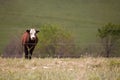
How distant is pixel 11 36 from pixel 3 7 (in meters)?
22.2

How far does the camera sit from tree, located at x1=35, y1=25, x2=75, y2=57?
209 ft

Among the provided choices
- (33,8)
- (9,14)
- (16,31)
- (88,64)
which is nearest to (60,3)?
(33,8)

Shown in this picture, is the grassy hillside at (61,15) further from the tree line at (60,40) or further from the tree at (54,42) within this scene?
the tree line at (60,40)

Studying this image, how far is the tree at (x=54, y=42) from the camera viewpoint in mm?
63688

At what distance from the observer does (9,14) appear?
9031cm

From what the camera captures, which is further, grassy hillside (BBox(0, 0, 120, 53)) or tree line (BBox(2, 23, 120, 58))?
grassy hillside (BBox(0, 0, 120, 53))

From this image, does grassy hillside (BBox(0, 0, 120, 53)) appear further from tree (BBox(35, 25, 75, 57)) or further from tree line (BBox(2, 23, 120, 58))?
tree line (BBox(2, 23, 120, 58))

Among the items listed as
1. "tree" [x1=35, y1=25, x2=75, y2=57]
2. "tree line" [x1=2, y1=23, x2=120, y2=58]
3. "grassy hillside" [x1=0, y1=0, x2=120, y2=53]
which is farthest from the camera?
"grassy hillside" [x1=0, y1=0, x2=120, y2=53]

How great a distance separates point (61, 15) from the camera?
91.8 m

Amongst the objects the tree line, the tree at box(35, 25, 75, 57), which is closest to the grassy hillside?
the tree at box(35, 25, 75, 57)

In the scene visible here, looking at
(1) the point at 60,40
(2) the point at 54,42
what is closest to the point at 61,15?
(1) the point at 60,40

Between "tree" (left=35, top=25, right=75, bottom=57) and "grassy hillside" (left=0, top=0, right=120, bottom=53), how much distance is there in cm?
444

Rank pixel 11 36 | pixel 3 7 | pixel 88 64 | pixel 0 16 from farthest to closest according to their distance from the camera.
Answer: pixel 3 7, pixel 0 16, pixel 11 36, pixel 88 64

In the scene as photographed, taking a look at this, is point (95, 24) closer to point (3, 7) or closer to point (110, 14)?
point (110, 14)
